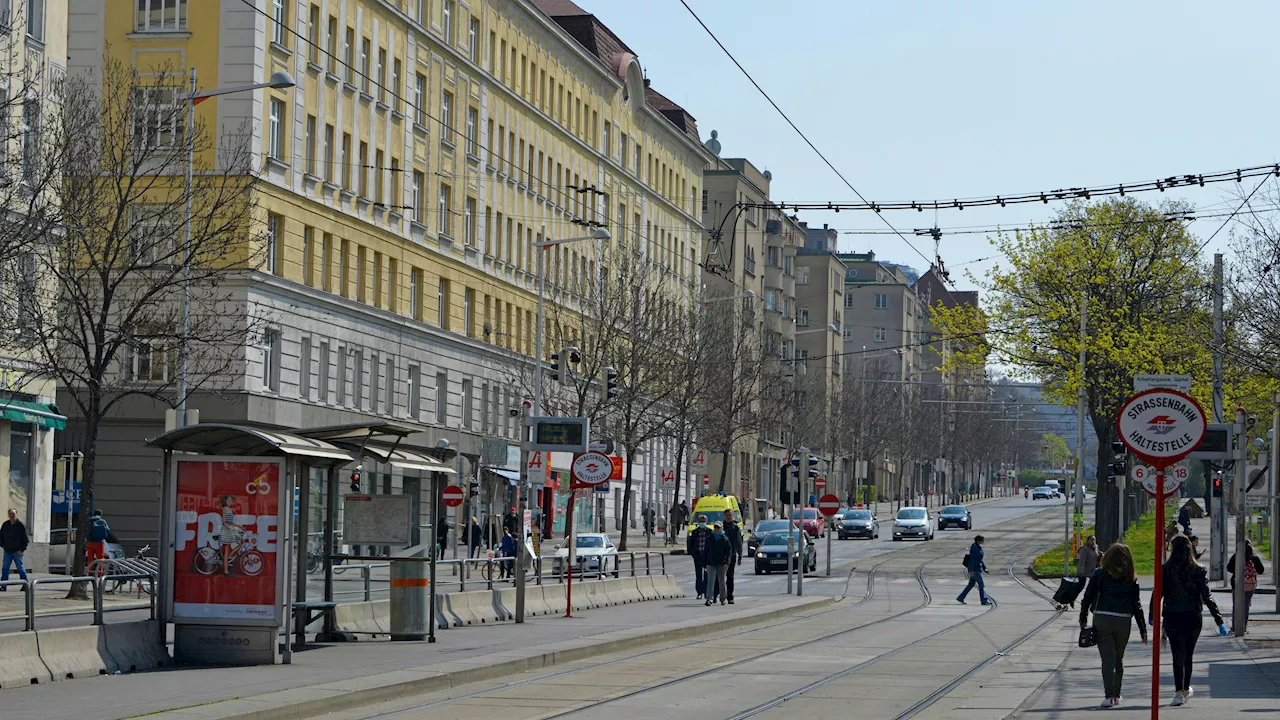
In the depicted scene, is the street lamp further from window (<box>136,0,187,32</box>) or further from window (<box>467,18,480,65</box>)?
window (<box>467,18,480,65</box>)

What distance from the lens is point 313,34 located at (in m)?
52.4

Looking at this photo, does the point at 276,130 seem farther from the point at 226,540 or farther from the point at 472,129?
the point at 226,540

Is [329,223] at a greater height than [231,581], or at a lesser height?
greater

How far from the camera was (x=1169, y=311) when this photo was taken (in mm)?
60125

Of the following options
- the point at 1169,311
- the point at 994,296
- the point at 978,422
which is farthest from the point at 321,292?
the point at 978,422

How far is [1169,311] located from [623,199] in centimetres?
3069

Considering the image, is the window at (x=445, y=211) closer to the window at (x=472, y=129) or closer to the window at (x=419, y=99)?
the window at (x=472, y=129)

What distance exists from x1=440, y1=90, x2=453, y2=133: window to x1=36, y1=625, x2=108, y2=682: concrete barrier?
4592 centimetres

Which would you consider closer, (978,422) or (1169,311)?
(1169,311)

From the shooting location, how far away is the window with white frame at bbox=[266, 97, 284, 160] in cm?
4956

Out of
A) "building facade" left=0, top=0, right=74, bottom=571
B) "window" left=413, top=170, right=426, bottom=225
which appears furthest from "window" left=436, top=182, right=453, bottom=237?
"building facade" left=0, top=0, right=74, bottom=571

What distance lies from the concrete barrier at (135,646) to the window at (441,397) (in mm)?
44011

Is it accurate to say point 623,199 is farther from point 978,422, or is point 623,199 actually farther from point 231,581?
point 978,422

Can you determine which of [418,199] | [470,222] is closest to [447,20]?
[418,199]
